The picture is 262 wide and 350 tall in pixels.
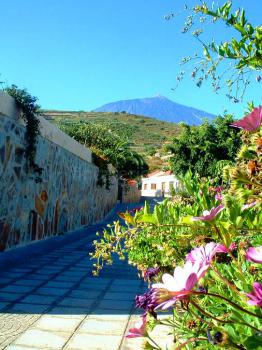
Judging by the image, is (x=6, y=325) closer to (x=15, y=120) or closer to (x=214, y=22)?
(x=214, y=22)

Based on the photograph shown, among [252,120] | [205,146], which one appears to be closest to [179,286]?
[252,120]

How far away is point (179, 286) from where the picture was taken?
90 centimetres

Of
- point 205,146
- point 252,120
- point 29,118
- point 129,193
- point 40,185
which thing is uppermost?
→ point 205,146

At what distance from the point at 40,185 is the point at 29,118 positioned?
1557 millimetres

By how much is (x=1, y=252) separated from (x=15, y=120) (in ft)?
6.90

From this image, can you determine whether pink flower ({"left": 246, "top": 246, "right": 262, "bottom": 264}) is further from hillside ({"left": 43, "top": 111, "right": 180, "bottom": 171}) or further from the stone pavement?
hillside ({"left": 43, "top": 111, "right": 180, "bottom": 171})

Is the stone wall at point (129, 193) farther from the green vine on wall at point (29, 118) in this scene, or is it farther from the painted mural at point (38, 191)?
the green vine on wall at point (29, 118)

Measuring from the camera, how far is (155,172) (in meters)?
53.5

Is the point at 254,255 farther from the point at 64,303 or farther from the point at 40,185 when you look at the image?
the point at 40,185

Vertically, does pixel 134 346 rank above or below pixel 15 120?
below

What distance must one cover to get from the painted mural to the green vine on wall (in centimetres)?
14

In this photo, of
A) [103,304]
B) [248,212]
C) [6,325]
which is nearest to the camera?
[248,212]

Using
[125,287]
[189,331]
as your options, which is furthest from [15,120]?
[189,331]

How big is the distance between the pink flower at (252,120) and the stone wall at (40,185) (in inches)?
227
